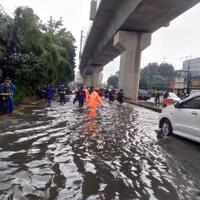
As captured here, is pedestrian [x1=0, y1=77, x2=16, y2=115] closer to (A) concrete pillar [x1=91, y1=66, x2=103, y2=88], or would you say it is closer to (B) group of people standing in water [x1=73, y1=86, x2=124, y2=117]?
(B) group of people standing in water [x1=73, y1=86, x2=124, y2=117]

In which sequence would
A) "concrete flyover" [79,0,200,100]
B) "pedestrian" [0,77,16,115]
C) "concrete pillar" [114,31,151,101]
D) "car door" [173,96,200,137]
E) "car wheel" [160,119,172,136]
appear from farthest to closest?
1. "concrete pillar" [114,31,151,101]
2. "concrete flyover" [79,0,200,100]
3. "pedestrian" [0,77,16,115]
4. "car wheel" [160,119,172,136]
5. "car door" [173,96,200,137]

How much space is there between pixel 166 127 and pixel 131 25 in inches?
749

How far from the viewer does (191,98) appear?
30.3 ft

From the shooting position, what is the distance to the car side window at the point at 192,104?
29.2 ft

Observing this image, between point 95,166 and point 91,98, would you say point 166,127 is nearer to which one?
point 95,166

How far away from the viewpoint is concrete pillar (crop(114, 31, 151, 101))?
101 ft

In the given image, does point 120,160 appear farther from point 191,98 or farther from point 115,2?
point 115,2

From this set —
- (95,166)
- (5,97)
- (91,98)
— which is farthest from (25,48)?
(95,166)

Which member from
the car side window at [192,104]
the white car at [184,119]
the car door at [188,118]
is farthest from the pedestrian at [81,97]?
the car side window at [192,104]

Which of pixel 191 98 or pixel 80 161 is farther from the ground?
pixel 191 98

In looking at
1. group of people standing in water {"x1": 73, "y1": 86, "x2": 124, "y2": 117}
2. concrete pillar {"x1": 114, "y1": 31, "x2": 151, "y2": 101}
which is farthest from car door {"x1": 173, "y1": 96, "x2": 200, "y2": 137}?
concrete pillar {"x1": 114, "y1": 31, "x2": 151, "y2": 101}

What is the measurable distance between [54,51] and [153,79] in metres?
72.7

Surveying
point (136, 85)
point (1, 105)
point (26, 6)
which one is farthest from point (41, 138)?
point (136, 85)

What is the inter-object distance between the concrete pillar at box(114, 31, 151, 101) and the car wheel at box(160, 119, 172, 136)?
20.4 metres
